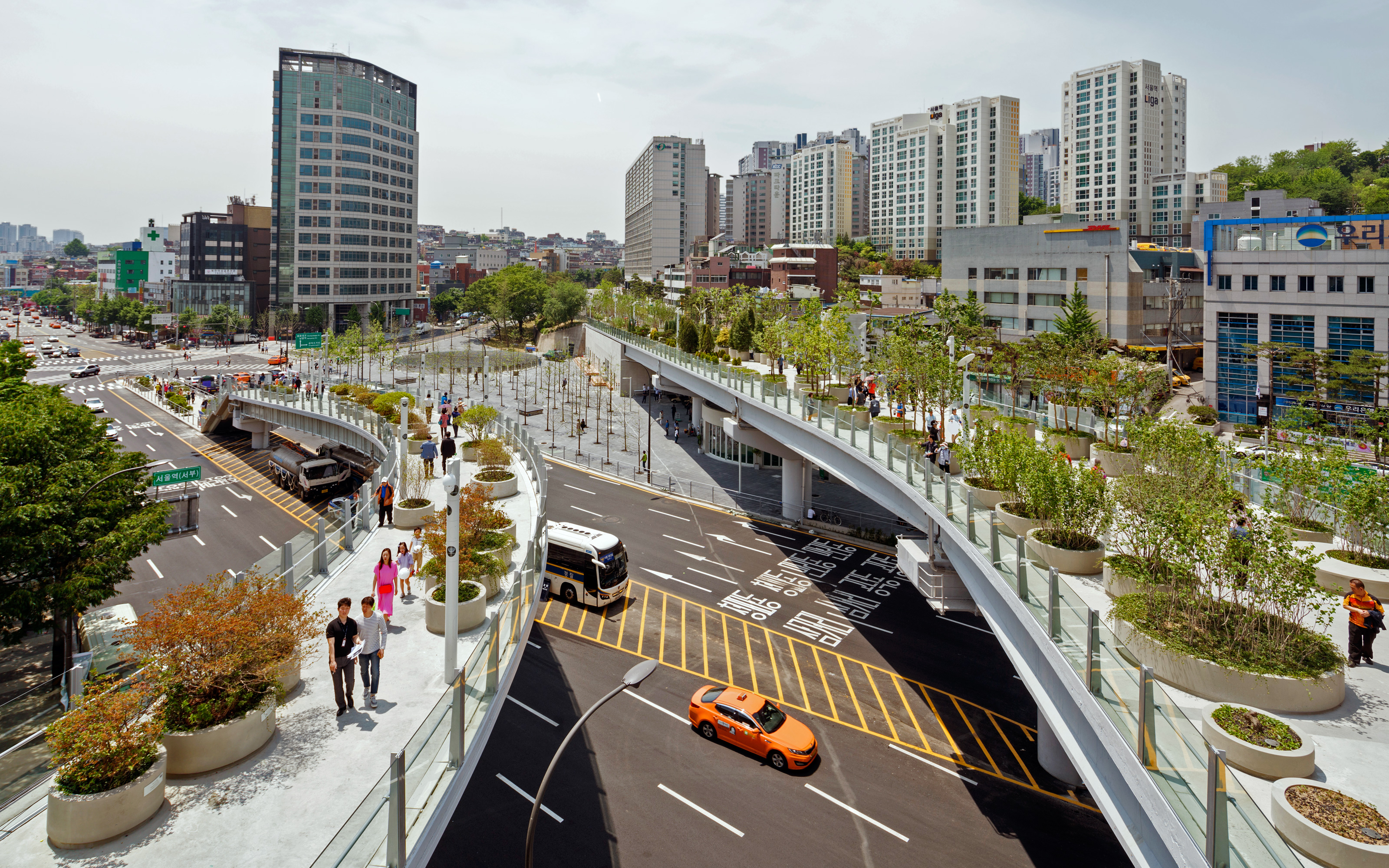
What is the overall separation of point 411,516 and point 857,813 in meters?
13.4

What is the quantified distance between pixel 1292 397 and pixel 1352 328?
4777 millimetres

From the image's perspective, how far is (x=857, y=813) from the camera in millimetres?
16250

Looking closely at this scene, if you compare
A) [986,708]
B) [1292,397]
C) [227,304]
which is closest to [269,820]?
[986,708]

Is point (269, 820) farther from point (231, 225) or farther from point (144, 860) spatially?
point (231, 225)

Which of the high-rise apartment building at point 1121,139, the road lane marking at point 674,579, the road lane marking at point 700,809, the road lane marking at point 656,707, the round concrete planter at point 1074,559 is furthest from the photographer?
the high-rise apartment building at point 1121,139

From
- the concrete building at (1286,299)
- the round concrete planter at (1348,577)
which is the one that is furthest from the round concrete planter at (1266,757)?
the concrete building at (1286,299)

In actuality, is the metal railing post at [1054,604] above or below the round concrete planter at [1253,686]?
above

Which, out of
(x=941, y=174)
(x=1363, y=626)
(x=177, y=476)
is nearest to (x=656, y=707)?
(x=1363, y=626)

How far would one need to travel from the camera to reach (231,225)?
5236 inches

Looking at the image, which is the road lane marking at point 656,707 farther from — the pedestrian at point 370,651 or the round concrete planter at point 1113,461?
the round concrete planter at point 1113,461

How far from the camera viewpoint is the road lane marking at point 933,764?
57.7 feet

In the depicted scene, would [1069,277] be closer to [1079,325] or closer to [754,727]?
[1079,325]

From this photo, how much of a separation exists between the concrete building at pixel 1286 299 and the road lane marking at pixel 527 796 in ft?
147

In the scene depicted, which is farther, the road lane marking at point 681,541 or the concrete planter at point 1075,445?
the road lane marking at point 681,541
